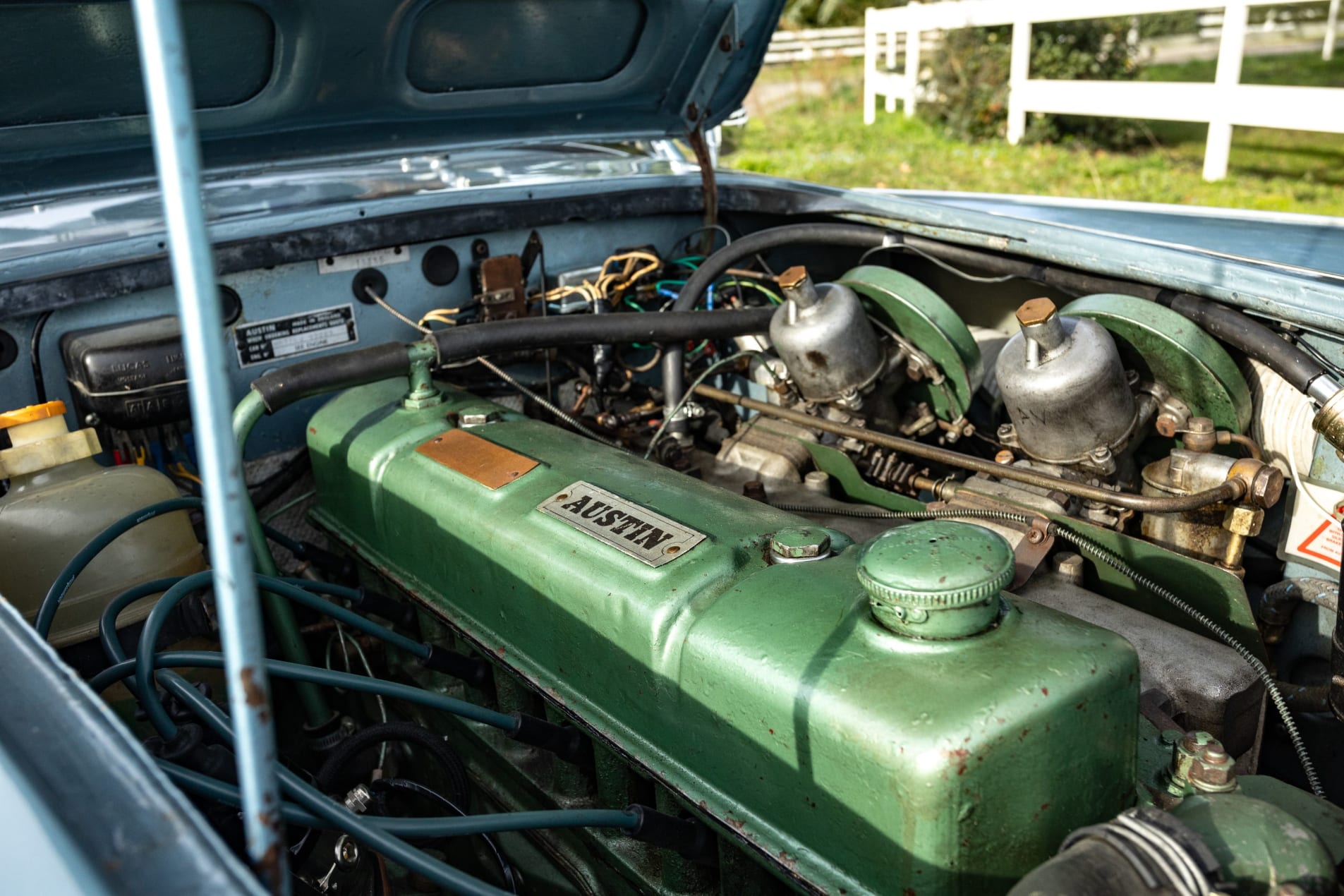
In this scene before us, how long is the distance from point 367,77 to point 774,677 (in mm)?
1647

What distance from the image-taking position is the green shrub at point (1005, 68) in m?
9.77

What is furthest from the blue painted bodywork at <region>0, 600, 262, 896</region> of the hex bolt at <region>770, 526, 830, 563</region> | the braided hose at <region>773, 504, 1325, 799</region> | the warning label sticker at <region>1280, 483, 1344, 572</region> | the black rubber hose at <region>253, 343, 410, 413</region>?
the warning label sticker at <region>1280, 483, 1344, 572</region>

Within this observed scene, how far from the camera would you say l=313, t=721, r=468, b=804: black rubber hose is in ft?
4.81

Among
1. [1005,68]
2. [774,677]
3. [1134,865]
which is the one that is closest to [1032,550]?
[774,677]

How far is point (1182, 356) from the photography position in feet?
5.58

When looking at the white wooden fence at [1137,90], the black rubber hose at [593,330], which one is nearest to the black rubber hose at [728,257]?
the black rubber hose at [593,330]

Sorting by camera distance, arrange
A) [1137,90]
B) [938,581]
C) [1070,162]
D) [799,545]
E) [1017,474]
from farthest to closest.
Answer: [1070,162] < [1137,90] < [1017,474] < [799,545] < [938,581]

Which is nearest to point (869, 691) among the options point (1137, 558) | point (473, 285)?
point (1137, 558)

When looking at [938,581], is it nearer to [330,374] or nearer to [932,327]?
[932,327]

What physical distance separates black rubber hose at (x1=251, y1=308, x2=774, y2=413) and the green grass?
185 inches

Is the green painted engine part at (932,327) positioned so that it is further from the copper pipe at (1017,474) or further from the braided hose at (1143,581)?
the braided hose at (1143,581)

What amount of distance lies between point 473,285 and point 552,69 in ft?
1.74

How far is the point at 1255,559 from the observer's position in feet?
5.85

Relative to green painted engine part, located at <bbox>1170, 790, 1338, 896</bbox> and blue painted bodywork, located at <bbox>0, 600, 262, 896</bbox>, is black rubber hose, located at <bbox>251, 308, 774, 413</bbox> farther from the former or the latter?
green painted engine part, located at <bbox>1170, 790, 1338, 896</bbox>
